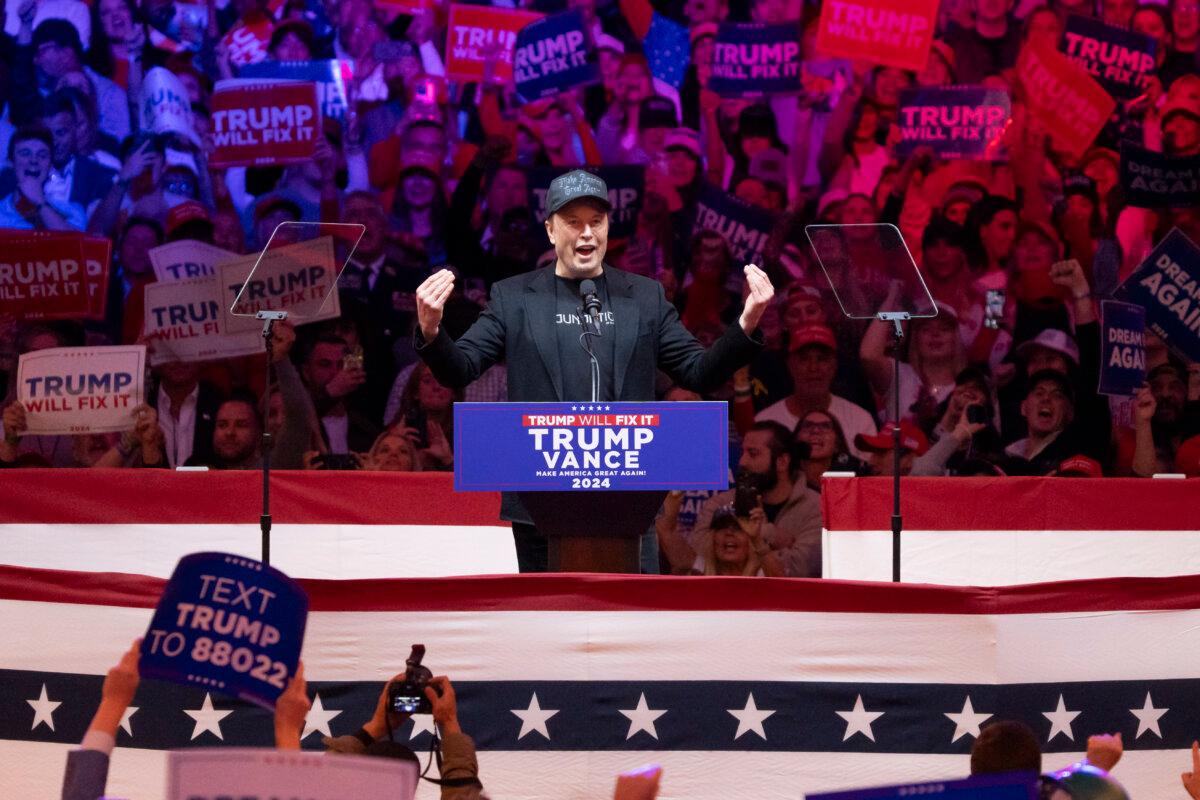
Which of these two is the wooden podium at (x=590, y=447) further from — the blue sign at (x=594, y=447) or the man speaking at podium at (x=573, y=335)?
the man speaking at podium at (x=573, y=335)

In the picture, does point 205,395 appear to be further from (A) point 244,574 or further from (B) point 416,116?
(A) point 244,574

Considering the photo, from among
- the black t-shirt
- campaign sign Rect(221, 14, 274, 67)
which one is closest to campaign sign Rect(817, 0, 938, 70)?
campaign sign Rect(221, 14, 274, 67)

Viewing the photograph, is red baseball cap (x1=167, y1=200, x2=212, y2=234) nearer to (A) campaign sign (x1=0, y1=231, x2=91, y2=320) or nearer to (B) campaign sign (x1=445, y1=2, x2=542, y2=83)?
(A) campaign sign (x1=0, y1=231, x2=91, y2=320)

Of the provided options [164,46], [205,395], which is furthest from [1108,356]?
[164,46]

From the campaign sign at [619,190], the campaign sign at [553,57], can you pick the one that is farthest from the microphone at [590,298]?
the campaign sign at [553,57]

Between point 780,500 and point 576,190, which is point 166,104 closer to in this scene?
point 780,500

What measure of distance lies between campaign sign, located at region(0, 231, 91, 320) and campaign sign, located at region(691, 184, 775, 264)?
3140 millimetres

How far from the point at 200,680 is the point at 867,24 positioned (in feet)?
20.2

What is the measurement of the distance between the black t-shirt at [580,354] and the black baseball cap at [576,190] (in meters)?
0.24

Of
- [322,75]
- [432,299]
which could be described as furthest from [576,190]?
[322,75]

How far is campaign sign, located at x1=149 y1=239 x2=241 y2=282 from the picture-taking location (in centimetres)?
757

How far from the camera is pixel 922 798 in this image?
66.2 inches

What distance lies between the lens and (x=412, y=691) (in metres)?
2.81

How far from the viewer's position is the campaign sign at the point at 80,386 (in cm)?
649
